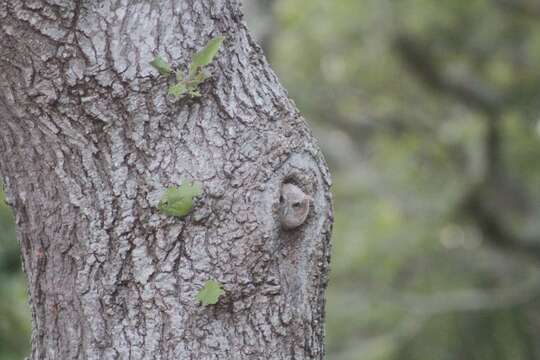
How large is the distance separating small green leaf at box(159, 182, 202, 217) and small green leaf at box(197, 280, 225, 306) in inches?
6.4

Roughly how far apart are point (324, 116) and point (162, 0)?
10897 mm

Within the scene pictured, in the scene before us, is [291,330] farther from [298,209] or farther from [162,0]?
[162,0]

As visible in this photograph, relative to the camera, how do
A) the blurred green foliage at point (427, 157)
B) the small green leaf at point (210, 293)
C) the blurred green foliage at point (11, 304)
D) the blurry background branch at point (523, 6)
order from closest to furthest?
the small green leaf at point (210, 293), the blurred green foliage at point (11, 304), the blurred green foliage at point (427, 157), the blurry background branch at point (523, 6)

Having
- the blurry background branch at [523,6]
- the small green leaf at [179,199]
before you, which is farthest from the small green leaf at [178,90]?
the blurry background branch at [523,6]

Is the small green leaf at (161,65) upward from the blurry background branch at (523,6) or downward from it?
downward

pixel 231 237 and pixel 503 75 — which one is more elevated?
pixel 503 75

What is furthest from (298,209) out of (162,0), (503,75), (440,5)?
(503,75)

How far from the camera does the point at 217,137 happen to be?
219 cm

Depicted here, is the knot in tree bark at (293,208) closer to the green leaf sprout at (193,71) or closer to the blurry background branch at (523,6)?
the green leaf sprout at (193,71)

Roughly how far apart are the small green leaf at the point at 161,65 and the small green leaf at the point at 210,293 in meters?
0.47

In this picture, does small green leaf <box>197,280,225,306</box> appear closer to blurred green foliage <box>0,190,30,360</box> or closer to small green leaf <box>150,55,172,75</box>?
small green leaf <box>150,55,172,75</box>

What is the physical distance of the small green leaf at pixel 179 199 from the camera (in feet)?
6.98

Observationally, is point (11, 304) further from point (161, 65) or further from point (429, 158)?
point (429, 158)

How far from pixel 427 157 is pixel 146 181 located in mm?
11067
